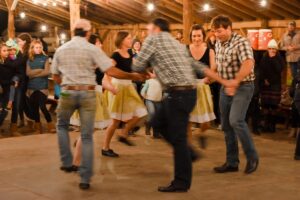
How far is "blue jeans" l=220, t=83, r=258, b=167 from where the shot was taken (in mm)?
5234

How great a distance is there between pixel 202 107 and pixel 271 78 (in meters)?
1.99

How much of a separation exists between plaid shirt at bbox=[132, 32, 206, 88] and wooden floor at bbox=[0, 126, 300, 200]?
39.3 inches

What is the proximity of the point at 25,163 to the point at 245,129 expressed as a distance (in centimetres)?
246

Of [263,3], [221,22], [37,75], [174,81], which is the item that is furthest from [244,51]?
[263,3]

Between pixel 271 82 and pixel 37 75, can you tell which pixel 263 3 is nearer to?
pixel 271 82

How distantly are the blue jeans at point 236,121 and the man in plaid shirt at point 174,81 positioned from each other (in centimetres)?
71

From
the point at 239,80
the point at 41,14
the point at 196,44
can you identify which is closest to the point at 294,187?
the point at 239,80

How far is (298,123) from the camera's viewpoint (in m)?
7.86

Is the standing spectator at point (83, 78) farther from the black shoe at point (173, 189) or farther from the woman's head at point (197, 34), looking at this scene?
the woman's head at point (197, 34)

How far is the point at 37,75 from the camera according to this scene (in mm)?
8164

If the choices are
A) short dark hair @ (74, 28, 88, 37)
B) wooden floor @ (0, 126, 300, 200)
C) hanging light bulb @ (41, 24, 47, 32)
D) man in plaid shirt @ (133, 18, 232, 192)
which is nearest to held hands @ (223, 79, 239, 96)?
man in plaid shirt @ (133, 18, 232, 192)

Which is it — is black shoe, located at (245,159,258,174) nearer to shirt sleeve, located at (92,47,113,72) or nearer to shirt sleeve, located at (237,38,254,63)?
shirt sleeve, located at (237,38,254,63)

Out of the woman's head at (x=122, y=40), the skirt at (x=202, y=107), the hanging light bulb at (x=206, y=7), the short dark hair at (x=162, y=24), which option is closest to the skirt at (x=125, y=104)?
the woman's head at (x=122, y=40)

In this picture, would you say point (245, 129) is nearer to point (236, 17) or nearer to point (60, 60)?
point (60, 60)
